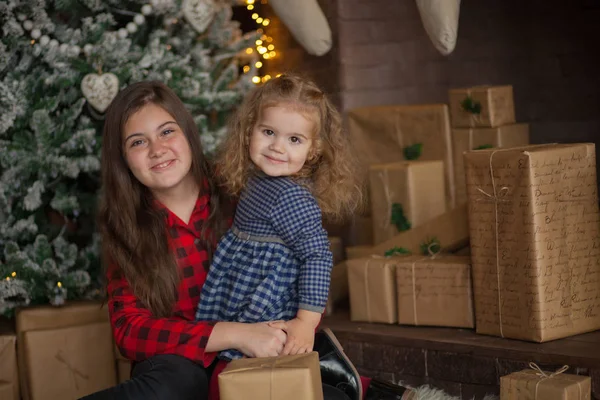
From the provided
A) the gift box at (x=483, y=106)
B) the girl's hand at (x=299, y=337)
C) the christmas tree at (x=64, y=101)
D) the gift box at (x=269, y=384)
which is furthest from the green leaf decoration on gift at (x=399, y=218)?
the gift box at (x=269, y=384)

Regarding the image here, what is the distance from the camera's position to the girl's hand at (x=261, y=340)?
1954 mm

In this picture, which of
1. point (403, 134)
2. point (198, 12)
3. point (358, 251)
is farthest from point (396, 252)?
point (198, 12)

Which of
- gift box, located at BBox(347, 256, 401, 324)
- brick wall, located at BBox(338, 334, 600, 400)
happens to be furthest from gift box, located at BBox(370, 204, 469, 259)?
brick wall, located at BBox(338, 334, 600, 400)

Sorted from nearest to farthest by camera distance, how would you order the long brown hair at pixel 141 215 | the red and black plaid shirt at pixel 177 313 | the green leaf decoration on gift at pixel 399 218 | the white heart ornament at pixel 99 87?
the red and black plaid shirt at pixel 177 313, the long brown hair at pixel 141 215, the white heart ornament at pixel 99 87, the green leaf decoration on gift at pixel 399 218

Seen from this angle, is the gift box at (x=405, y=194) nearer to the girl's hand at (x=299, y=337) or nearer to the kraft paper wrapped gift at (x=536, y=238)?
the kraft paper wrapped gift at (x=536, y=238)

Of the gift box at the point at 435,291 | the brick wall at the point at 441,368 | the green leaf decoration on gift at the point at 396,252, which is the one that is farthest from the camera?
the green leaf decoration on gift at the point at 396,252

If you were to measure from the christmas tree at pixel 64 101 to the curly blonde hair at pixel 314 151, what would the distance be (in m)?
0.63

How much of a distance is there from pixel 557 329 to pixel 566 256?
0.19 meters

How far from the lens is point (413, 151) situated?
3.05m

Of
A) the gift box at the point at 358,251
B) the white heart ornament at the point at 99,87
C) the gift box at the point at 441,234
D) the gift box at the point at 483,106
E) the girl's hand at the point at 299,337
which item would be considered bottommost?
the girl's hand at the point at 299,337

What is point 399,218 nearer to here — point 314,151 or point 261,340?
point 314,151

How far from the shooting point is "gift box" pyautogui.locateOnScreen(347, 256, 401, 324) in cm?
264

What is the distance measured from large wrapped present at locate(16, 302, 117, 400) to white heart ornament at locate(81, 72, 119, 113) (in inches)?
24.7

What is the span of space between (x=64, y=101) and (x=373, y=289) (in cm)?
112
